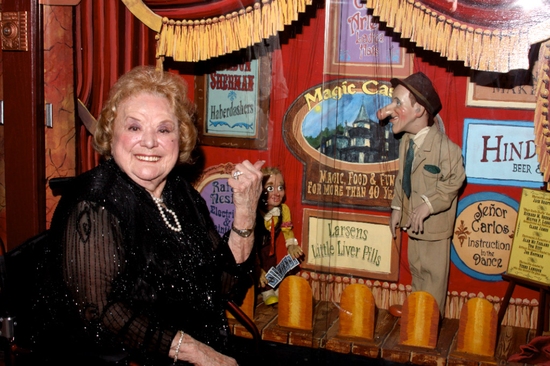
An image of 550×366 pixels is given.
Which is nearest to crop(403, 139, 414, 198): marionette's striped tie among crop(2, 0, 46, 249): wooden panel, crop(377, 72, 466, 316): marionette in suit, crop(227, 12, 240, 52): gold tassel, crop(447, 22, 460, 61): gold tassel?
crop(377, 72, 466, 316): marionette in suit

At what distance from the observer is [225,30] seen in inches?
108

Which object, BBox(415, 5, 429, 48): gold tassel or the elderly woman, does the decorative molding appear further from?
BBox(415, 5, 429, 48): gold tassel

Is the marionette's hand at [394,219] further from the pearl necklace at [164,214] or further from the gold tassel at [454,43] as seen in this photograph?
the pearl necklace at [164,214]

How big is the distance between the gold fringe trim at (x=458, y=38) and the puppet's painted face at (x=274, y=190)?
33.9 inches

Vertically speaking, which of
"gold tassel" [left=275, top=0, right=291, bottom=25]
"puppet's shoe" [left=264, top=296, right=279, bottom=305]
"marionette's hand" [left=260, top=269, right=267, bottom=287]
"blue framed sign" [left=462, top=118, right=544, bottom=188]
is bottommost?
"puppet's shoe" [left=264, top=296, right=279, bottom=305]

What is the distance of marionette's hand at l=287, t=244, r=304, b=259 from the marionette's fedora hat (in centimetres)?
89

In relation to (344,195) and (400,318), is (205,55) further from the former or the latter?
(400,318)

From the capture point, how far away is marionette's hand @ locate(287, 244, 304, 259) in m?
2.84

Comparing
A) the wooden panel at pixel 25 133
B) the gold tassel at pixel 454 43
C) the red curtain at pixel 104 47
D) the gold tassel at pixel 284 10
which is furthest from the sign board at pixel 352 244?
the wooden panel at pixel 25 133

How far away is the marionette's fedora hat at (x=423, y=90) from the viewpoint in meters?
2.56

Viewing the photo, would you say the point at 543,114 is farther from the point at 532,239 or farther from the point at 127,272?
the point at 127,272

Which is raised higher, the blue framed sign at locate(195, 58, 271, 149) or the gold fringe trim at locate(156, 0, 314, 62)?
the gold fringe trim at locate(156, 0, 314, 62)

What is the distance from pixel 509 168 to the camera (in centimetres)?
263

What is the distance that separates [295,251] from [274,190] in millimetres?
317
